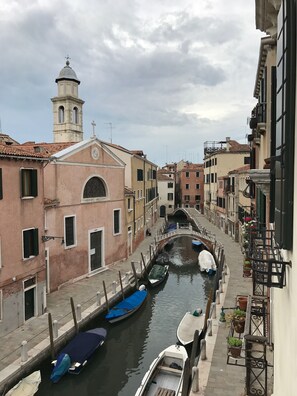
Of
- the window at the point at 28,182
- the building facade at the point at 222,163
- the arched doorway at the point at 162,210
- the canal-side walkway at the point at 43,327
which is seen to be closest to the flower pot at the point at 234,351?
the canal-side walkway at the point at 43,327

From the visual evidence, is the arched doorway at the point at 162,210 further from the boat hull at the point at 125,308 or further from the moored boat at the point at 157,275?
the boat hull at the point at 125,308

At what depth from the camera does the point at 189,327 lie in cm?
1512

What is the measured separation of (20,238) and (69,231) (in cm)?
585

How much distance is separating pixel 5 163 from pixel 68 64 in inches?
806

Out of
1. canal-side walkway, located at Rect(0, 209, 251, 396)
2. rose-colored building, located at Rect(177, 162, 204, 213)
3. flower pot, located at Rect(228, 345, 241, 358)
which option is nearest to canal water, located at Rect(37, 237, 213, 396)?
canal-side walkway, located at Rect(0, 209, 251, 396)

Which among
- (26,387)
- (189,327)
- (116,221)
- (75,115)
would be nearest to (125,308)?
(189,327)

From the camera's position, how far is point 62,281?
18891mm

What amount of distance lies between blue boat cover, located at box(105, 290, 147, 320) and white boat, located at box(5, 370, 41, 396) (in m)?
6.23

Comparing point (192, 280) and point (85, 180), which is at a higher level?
point (85, 180)

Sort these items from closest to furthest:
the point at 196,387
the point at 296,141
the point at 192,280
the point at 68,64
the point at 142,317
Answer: the point at 296,141
the point at 196,387
the point at 142,317
the point at 192,280
the point at 68,64

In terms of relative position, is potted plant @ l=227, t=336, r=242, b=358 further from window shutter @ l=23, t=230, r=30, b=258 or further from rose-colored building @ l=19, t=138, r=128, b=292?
rose-colored building @ l=19, t=138, r=128, b=292

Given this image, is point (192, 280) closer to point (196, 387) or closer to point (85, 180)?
point (85, 180)

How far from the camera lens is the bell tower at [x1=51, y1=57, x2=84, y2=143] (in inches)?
1124

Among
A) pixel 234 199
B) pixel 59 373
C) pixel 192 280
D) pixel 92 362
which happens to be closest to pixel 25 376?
pixel 59 373
